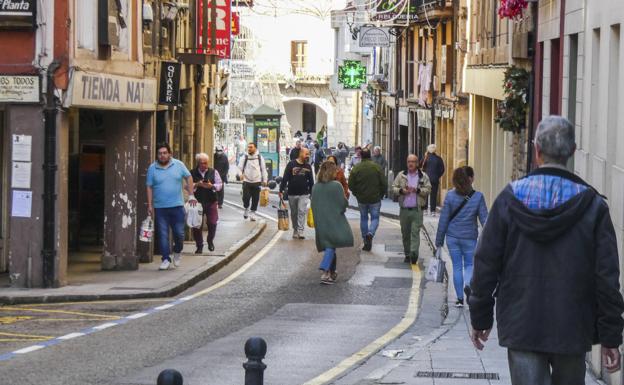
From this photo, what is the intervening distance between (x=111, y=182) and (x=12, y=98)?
11.2 ft

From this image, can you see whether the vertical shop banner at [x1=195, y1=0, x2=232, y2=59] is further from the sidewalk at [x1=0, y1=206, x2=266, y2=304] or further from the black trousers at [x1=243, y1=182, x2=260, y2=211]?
the sidewalk at [x1=0, y1=206, x2=266, y2=304]

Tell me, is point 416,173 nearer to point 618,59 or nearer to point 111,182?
point 111,182

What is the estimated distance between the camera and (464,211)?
1680cm

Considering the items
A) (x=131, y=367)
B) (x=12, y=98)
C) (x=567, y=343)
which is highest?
(x=12, y=98)

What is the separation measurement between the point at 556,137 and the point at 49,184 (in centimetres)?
1229

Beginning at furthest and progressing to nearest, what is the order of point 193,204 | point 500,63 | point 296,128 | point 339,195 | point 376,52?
1. point 296,128
2. point 376,52
3. point 500,63
4. point 193,204
5. point 339,195

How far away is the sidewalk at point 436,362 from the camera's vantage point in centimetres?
1111

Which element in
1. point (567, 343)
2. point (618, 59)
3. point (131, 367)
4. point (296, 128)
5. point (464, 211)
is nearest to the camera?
point (567, 343)

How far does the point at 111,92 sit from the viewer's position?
66.3 feet

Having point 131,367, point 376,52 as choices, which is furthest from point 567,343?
point 376,52

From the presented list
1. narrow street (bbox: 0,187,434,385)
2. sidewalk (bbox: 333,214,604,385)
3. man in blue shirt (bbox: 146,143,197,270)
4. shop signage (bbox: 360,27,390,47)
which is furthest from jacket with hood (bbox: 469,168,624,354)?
shop signage (bbox: 360,27,390,47)

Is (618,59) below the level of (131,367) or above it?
above

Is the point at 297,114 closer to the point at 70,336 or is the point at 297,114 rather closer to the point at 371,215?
the point at 371,215

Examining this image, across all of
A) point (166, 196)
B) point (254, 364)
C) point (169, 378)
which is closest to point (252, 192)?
point (166, 196)
